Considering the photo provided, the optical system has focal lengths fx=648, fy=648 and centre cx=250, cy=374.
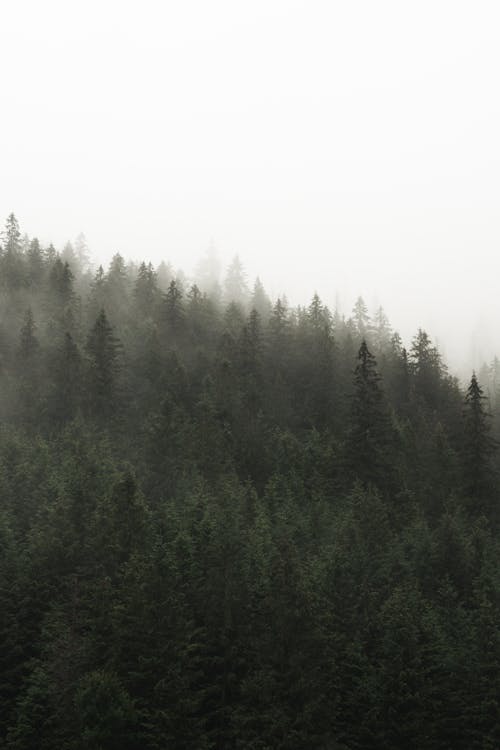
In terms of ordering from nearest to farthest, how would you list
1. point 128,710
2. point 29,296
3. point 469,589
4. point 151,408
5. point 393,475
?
point 128,710, point 469,589, point 393,475, point 151,408, point 29,296

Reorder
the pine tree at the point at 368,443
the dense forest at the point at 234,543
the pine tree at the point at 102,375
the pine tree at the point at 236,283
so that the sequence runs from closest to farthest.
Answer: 1. the dense forest at the point at 234,543
2. the pine tree at the point at 368,443
3. the pine tree at the point at 102,375
4. the pine tree at the point at 236,283

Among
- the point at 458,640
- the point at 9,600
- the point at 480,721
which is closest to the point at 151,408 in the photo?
the point at 9,600

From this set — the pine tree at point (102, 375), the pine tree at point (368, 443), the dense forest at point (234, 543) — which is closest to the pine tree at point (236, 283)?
the dense forest at point (234, 543)

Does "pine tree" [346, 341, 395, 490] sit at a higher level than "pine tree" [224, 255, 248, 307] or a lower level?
lower

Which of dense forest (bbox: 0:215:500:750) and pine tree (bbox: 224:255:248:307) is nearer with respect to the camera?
dense forest (bbox: 0:215:500:750)

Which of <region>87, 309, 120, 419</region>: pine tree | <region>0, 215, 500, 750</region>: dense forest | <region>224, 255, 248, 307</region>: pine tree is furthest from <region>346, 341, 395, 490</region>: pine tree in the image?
<region>224, 255, 248, 307</region>: pine tree

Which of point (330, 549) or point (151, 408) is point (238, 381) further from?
point (330, 549)

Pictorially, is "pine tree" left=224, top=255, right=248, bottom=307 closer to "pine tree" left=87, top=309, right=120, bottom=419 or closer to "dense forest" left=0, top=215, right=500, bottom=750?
"dense forest" left=0, top=215, right=500, bottom=750

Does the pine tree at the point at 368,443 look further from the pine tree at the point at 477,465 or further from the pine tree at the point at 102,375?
the pine tree at the point at 102,375

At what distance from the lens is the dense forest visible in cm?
2966

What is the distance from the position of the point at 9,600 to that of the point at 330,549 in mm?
21432

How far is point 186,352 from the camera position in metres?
81.3

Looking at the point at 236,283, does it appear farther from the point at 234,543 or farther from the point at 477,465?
the point at 234,543

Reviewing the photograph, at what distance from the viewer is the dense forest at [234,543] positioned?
29656mm
